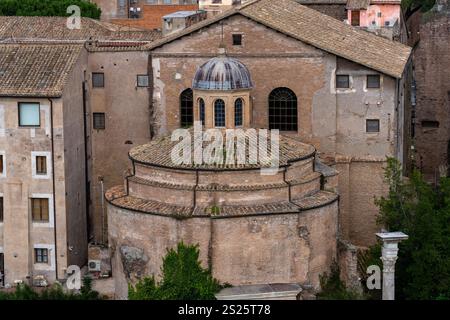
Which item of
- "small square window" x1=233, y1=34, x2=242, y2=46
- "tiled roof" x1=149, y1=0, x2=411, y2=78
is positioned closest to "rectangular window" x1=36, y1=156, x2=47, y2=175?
"tiled roof" x1=149, y1=0, x2=411, y2=78

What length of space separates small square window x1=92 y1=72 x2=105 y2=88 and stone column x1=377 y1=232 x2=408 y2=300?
14605 mm

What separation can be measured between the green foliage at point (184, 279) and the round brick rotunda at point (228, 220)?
15.9 inches

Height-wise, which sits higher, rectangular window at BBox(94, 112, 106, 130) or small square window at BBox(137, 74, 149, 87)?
small square window at BBox(137, 74, 149, 87)

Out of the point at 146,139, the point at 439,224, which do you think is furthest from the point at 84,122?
the point at 439,224

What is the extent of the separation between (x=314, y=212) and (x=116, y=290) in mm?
7934

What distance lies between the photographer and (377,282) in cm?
4578

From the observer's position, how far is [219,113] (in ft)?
152

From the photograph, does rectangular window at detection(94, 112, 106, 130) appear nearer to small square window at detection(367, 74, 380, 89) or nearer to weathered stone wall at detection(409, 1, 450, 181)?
small square window at detection(367, 74, 380, 89)

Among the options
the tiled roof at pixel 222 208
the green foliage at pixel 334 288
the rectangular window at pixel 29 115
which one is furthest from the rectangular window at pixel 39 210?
the green foliage at pixel 334 288

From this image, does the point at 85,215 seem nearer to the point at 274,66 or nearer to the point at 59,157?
the point at 59,157

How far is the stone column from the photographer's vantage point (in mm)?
42875

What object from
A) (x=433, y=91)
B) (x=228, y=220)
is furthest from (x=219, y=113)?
(x=433, y=91)

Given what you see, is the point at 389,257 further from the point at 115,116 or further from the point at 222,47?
the point at 115,116

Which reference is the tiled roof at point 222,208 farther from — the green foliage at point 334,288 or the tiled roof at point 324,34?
the tiled roof at point 324,34
